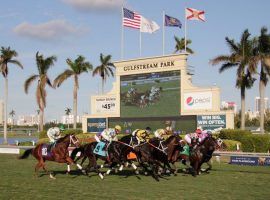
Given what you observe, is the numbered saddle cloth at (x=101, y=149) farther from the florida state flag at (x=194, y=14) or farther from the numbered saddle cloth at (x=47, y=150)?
the florida state flag at (x=194, y=14)

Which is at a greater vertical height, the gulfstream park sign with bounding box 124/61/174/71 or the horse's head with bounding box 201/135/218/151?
the gulfstream park sign with bounding box 124/61/174/71

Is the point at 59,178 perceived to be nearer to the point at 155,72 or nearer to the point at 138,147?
the point at 138,147

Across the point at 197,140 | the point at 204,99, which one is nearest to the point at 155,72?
the point at 204,99

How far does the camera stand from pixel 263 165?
84.5 ft

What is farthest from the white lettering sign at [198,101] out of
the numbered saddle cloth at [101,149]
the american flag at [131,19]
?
the numbered saddle cloth at [101,149]

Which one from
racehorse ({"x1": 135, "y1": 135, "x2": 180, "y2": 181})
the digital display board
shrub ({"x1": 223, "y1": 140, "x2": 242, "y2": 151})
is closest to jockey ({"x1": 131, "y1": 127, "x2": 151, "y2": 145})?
racehorse ({"x1": 135, "y1": 135, "x2": 180, "y2": 181})

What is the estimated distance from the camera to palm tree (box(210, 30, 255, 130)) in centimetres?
4319

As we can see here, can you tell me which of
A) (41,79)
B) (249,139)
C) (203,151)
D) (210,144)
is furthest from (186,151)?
(41,79)

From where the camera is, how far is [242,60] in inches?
1706

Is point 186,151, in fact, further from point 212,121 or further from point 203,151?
point 212,121

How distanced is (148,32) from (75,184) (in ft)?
115

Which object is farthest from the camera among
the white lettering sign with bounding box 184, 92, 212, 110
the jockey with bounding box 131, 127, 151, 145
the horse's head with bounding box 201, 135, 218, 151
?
the white lettering sign with bounding box 184, 92, 212, 110

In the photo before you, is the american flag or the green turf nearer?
the green turf

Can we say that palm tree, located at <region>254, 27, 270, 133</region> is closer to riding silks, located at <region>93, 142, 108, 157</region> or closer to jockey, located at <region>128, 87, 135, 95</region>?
jockey, located at <region>128, 87, 135, 95</region>
